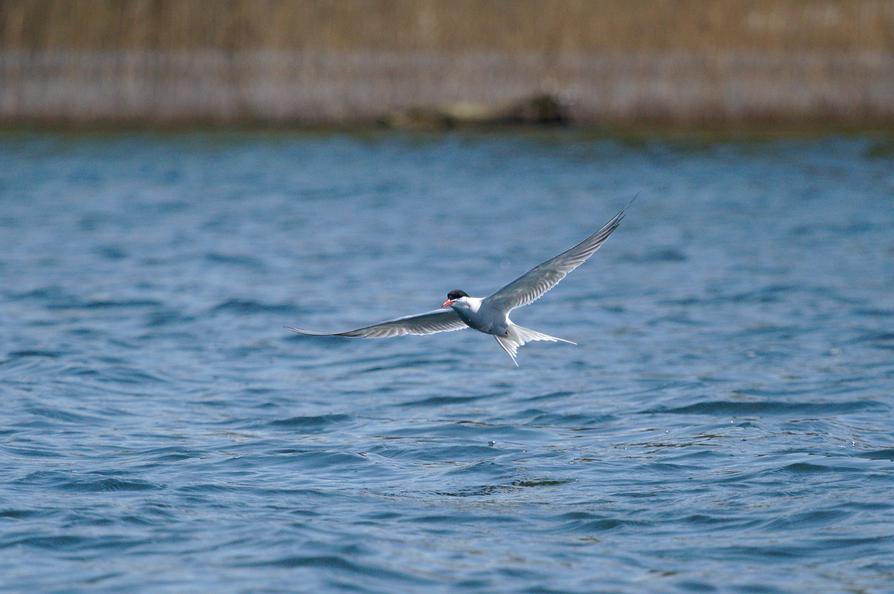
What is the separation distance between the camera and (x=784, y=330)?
12977mm

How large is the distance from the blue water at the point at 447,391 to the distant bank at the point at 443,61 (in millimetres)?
3762

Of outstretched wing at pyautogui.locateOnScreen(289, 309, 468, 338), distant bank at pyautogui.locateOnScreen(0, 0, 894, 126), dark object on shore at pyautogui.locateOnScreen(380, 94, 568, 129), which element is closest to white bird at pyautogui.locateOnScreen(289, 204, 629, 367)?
outstretched wing at pyautogui.locateOnScreen(289, 309, 468, 338)

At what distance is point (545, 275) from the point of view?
9016 millimetres

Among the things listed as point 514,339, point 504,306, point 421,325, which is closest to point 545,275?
point 504,306

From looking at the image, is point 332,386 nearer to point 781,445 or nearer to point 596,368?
point 596,368

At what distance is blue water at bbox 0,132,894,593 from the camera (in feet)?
23.4

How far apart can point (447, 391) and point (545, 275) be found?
95.0 inches

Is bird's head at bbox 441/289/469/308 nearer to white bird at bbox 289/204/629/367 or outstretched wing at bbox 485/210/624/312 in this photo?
white bird at bbox 289/204/629/367

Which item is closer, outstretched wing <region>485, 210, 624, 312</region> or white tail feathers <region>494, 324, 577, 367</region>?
outstretched wing <region>485, 210, 624, 312</region>

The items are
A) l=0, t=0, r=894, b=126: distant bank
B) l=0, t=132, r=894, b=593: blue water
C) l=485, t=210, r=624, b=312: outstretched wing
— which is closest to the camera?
l=0, t=132, r=894, b=593: blue water

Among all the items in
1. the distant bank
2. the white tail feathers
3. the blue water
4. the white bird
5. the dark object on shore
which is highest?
the distant bank

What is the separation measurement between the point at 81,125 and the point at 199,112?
2657 millimetres

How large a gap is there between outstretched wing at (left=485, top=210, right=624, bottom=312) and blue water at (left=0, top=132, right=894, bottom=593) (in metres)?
1.05

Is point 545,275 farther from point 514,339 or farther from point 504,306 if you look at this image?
point 514,339
